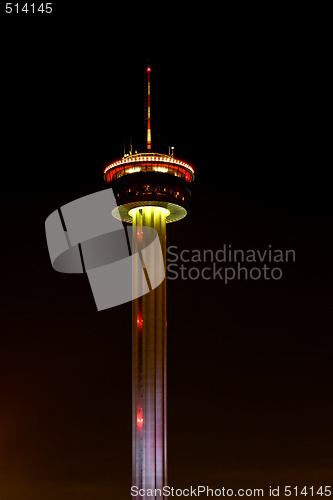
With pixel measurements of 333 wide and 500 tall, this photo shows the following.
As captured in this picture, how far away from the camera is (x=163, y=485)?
84312 millimetres

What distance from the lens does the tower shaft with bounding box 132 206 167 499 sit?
84.5 metres

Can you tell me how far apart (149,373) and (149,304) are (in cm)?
847

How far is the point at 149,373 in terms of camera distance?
87250 millimetres

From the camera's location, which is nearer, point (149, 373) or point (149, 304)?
point (149, 373)

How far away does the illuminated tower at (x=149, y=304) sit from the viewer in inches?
3342

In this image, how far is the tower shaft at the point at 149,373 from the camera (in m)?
84.5

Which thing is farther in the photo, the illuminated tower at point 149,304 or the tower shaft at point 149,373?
the illuminated tower at point 149,304

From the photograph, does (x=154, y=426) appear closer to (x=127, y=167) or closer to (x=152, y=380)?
(x=152, y=380)

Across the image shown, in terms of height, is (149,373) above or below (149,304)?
below

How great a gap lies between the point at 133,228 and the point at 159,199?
5.59 meters

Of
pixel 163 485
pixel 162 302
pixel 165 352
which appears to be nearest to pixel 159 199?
pixel 162 302

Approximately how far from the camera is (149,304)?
293ft

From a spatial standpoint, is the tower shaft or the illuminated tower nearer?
the tower shaft

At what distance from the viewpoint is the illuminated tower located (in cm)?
8488
